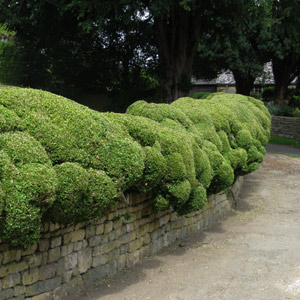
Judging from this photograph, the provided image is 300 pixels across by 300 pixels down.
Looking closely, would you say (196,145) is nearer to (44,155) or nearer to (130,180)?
(130,180)

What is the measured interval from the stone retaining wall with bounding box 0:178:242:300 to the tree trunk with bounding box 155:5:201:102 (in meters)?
10.8

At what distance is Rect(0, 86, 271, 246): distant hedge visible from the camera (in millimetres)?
5070

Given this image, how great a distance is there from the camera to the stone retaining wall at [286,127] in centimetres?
2847

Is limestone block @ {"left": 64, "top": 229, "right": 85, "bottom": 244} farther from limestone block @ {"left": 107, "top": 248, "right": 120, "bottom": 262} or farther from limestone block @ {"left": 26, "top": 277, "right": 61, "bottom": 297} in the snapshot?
limestone block @ {"left": 107, "top": 248, "right": 120, "bottom": 262}

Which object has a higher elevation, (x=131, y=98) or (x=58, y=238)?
(x=131, y=98)

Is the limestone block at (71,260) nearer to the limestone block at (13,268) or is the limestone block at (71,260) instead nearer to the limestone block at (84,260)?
the limestone block at (84,260)

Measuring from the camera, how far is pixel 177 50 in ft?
64.0

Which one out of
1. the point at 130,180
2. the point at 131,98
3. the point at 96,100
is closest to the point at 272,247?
the point at 130,180

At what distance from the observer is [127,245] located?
25.4 feet

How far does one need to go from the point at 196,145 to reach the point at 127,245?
225 cm

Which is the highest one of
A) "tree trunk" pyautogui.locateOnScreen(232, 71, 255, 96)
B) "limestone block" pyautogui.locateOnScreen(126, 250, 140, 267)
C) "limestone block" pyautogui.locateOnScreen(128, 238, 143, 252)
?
"tree trunk" pyautogui.locateOnScreen(232, 71, 255, 96)

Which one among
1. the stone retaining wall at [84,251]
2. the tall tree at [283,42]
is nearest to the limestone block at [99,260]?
the stone retaining wall at [84,251]

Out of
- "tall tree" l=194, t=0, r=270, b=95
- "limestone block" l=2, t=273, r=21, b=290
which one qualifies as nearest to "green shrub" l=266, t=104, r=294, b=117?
"tall tree" l=194, t=0, r=270, b=95

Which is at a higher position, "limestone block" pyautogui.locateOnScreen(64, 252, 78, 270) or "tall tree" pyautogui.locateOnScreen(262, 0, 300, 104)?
"tall tree" pyautogui.locateOnScreen(262, 0, 300, 104)
